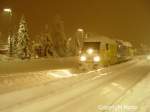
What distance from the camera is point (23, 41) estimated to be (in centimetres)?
6450

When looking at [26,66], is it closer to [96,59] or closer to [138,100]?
[96,59]

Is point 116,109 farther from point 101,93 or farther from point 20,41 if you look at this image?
point 20,41

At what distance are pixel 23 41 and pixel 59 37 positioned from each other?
1471 centimetres

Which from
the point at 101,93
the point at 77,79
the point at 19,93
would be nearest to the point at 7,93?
the point at 19,93

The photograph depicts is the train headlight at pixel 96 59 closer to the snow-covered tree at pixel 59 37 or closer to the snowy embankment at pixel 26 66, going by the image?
the snowy embankment at pixel 26 66

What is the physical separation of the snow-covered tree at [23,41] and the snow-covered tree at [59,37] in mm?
11791

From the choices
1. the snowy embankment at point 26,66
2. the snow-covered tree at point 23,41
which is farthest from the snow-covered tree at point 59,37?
the snowy embankment at point 26,66

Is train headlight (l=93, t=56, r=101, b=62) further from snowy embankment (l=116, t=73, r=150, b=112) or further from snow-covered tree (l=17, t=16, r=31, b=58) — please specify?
snow-covered tree (l=17, t=16, r=31, b=58)

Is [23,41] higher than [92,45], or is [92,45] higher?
[23,41]

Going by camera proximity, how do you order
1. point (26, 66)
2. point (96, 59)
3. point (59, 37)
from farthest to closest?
1. point (59, 37)
2. point (26, 66)
3. point (96, 59)

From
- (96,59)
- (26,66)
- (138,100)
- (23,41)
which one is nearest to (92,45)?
(96,59)

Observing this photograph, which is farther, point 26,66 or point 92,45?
point 26,66

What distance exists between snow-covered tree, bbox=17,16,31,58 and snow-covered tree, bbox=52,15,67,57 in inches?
464

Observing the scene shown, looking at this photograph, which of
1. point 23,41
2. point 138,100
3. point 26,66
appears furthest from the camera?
point 23,41
